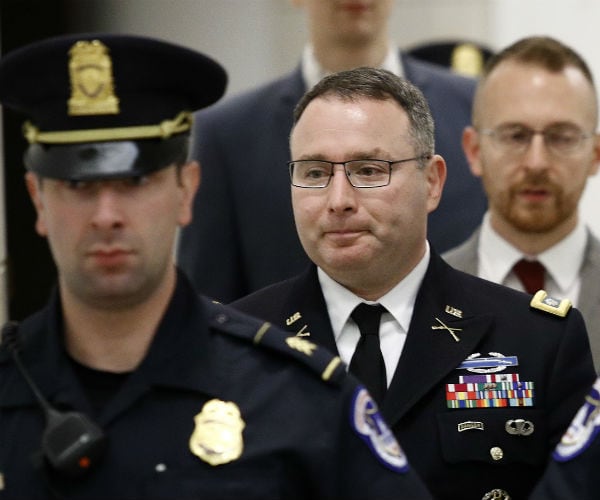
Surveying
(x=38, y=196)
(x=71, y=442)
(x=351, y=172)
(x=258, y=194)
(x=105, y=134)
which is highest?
(x=105, y=134)

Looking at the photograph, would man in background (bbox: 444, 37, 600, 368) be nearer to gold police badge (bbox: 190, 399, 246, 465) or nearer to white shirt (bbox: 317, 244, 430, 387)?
white shirt (bbox: 317, 244, 430, 387)

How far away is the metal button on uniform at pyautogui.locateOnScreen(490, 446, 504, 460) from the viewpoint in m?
3.72

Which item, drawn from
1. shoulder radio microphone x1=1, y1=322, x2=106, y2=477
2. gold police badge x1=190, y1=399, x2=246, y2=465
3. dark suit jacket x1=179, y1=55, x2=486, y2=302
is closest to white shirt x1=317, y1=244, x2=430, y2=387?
gold police badge x1=190, y1=399, x2=246, y2=465

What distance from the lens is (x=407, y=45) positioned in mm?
8258

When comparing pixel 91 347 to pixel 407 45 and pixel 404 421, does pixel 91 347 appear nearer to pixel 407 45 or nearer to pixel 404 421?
pixel 404 421

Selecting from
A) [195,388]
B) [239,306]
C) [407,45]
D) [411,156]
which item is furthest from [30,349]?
[407,45]

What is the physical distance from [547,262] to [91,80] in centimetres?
187

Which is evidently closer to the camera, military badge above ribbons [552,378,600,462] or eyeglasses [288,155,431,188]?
military badge above ribbons [552,378,600,462]

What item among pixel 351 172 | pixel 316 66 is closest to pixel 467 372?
pixel 351 172

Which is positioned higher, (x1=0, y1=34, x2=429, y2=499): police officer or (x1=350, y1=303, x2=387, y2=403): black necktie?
(x1=0, y1=34, x2=429, y2=499): police officer

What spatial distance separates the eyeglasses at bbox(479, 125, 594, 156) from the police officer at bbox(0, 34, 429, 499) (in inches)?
64.2

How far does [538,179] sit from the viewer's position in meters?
4.68

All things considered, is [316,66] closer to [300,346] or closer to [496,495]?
[496,495]

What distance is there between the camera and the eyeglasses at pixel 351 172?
381cm
